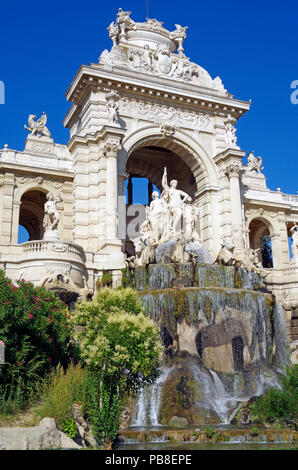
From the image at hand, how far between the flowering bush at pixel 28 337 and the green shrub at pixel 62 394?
2.40 feet

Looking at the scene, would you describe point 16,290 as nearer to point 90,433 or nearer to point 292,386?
point 90,433

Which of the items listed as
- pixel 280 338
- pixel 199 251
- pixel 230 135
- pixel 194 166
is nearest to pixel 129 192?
pixel 194 166

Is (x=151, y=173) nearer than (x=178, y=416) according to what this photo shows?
No

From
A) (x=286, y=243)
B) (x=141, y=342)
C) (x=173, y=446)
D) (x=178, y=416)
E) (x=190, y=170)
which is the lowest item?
(x=173, y=446)

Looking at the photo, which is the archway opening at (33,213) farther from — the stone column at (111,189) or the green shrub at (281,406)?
the green shrub at (281,406)

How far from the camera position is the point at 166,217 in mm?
32531

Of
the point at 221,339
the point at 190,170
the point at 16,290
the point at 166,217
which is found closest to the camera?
the point at 16,290

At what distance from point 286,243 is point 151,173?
1211cm

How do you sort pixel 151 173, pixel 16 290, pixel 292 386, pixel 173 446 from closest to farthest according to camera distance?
pixel 173 446
pixel 292 386
pixel 16 290
pixel 151 173

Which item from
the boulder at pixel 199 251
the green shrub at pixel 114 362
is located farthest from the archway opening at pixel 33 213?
the green shrub at pixel 114 362

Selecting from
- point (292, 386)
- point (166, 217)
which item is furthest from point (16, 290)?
point (166, 217)

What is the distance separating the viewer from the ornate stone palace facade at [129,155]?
1291 inches

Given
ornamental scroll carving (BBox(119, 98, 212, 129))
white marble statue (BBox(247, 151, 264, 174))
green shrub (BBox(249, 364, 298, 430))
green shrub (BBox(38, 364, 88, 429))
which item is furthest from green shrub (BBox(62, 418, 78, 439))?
white marble statue (BBox(247, 151, 264, 174))

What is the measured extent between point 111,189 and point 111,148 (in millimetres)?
2473
